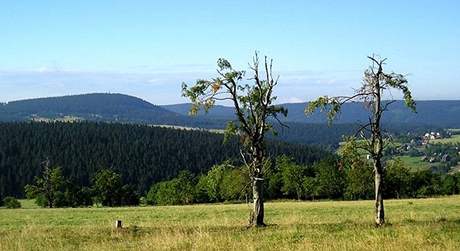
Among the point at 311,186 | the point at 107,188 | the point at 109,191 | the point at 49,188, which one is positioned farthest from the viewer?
the point at 109,191

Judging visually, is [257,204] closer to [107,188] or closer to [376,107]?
[376,107]

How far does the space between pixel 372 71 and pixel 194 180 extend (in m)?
111

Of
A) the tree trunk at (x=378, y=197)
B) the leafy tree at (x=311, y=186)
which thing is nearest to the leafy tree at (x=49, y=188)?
the leafy tree at (x=311, y=186)

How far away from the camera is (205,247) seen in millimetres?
17375

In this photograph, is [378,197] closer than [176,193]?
Yes

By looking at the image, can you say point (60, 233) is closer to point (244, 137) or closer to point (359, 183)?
point (244, 137)

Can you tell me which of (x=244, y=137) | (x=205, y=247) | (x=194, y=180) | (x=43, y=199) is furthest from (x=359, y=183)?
(x=205, y=247)

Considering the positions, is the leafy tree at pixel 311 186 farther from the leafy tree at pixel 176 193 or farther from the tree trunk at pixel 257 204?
the tree trunk at pixel 257 204

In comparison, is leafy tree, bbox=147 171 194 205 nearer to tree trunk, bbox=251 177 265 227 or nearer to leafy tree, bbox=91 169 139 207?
leafy tree, bbox=91 169 139 207

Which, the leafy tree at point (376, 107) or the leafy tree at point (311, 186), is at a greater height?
the leafy tree at point (376, 107)

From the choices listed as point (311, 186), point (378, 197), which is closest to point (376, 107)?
point (378, 197)

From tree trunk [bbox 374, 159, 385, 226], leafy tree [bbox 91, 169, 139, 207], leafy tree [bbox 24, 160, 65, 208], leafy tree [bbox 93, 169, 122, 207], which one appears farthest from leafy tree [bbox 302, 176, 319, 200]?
tree trunk [bbox 374, 159, 385, 226]

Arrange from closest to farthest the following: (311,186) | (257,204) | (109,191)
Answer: (257,204)
(311,186)
(109,191)

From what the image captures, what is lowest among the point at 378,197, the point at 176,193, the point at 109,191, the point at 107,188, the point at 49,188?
the point at 176,193
